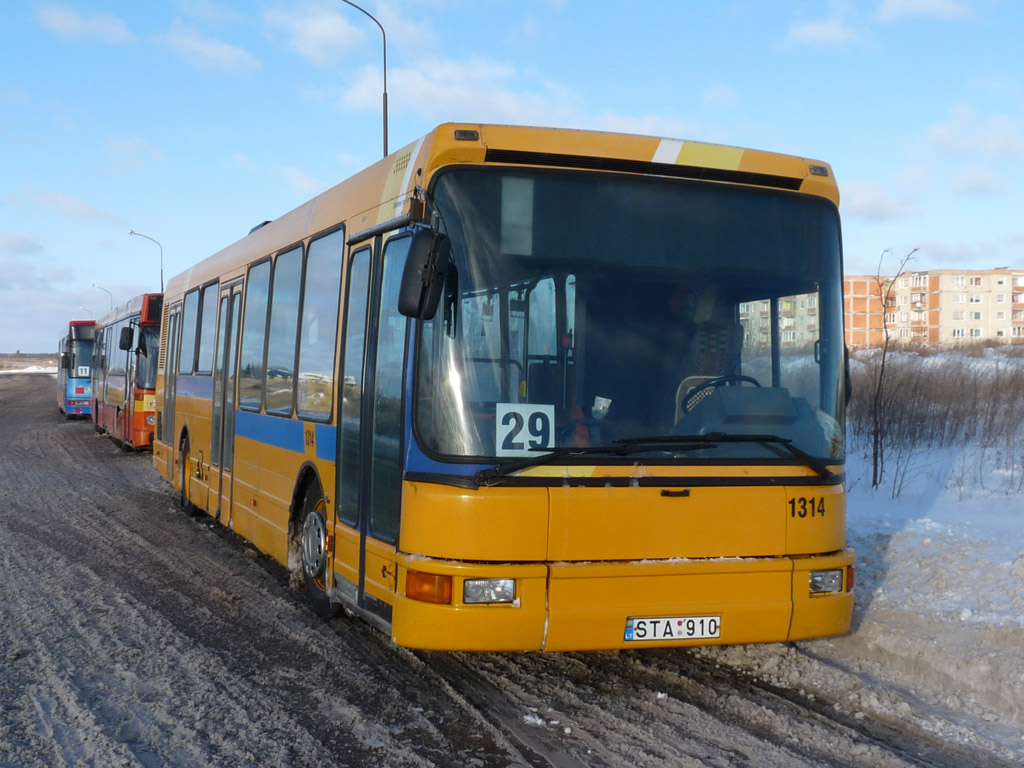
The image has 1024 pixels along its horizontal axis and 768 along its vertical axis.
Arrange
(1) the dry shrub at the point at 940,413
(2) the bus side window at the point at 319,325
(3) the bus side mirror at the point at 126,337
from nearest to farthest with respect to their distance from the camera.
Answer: (2) the bus side window at the point at 319,325, (1) the dry shrub at the point at 940,413, (3) the bus side mirror at the point at 126,337

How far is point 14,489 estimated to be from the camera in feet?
49.6

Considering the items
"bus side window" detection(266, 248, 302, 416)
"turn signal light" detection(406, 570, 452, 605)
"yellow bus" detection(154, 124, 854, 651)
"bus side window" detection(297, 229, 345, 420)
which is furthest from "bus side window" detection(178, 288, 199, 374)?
"turn signal light" detection(406, 570, 452, 605)

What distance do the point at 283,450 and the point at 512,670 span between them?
2855 mm

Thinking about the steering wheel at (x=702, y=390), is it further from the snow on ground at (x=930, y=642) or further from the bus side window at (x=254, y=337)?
the bus side window at (x=254, y=337)

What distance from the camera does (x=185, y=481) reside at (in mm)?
12438

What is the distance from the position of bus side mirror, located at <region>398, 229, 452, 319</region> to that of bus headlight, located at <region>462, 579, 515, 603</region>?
1315mm

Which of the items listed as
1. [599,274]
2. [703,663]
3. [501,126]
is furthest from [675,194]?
[703,663]

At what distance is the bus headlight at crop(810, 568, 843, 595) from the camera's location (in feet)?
18.4

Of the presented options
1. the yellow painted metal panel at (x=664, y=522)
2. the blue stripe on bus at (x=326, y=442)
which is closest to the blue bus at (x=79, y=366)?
the blue stripe on bus at (x=326, y=442)

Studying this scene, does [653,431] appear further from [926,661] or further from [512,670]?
[926,661]

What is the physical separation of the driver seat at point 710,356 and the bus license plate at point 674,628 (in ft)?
3.32

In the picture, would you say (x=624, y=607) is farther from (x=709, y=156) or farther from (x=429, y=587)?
(x=709, y=156)

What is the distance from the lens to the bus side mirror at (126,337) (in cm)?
2053

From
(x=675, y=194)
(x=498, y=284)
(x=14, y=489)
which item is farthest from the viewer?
(x=14, y=489)
